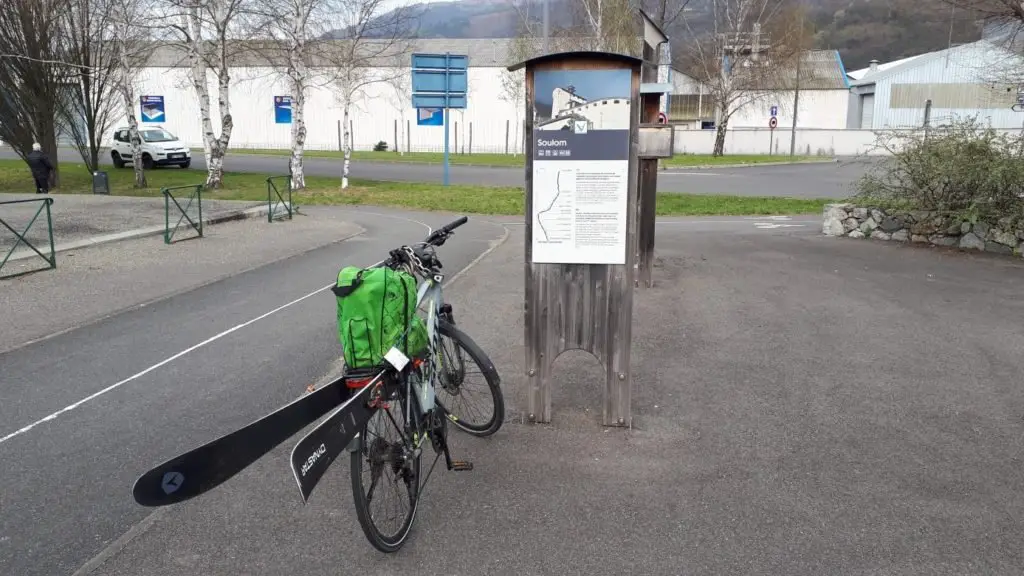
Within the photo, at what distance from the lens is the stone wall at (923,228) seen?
1223 cm

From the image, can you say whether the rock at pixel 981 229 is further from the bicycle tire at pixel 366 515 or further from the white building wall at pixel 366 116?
the white building wall at pixel 366 116

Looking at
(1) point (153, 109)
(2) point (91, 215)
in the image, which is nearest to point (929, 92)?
(1) point (153, 109)

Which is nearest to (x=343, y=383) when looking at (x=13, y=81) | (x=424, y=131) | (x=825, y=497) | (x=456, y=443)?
(x=456, y=443)

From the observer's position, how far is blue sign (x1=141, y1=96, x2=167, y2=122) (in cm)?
4330

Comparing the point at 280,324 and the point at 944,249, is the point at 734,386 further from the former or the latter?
the point at 944,249

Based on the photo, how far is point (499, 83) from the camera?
56625 mm

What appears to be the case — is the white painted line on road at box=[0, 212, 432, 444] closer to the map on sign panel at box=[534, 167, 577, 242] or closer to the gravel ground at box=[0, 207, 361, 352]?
the gravel ground at box=[0, 207, 361, 352]

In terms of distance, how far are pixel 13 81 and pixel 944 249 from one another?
85.1ft

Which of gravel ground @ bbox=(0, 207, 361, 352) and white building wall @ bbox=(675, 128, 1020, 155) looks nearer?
gravel ground @ bbox=(0, 207, 361, 352)

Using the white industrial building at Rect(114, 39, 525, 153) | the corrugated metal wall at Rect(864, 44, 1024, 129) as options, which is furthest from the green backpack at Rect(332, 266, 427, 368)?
the corrugated metal wall at Rect(864, 44, 1024, 129)

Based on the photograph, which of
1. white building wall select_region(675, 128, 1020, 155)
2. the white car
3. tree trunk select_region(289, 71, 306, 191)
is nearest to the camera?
tree trunk select_region(289, 71, 306, 191)

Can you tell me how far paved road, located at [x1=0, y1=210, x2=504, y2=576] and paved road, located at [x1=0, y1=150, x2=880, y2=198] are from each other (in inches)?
766

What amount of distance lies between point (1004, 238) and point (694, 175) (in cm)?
2152

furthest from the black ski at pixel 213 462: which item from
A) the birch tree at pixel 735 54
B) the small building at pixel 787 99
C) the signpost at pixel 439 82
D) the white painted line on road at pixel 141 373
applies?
the small building at pixel 787 99
